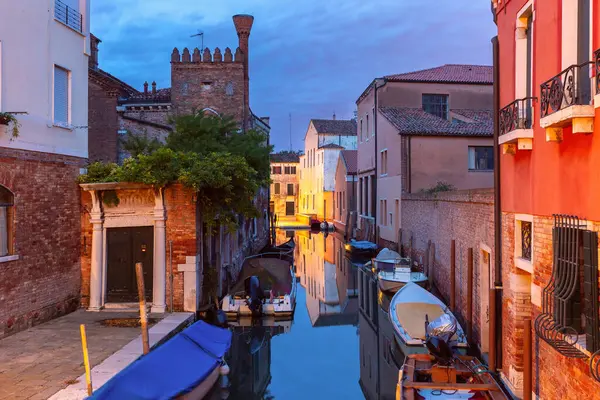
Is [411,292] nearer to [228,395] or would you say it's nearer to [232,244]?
[228,395]

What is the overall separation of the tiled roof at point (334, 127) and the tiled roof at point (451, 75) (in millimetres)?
20763

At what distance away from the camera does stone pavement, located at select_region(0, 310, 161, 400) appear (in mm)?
6734

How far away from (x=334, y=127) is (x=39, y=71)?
130 ft

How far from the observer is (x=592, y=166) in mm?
4664

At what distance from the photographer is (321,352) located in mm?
12156

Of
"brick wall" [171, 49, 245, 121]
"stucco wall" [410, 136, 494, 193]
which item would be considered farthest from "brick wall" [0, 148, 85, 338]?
"stucco wall" [410, 136, 494, 193]

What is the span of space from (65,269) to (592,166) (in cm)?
941

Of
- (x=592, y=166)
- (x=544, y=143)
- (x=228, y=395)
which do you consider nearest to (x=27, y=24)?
(x=228, y=395)

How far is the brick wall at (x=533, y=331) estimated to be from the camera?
509cm

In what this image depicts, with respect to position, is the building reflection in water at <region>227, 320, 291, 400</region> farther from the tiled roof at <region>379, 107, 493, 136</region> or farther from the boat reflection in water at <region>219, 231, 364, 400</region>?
the tiled roof at <region>379, 107, 493, 136</region>

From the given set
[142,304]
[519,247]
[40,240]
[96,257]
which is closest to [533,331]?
[519,247]

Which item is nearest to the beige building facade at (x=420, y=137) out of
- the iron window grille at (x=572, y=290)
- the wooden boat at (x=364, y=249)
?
the wooden boat at (x=364, y=249)

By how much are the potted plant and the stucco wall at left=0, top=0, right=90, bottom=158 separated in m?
0.15

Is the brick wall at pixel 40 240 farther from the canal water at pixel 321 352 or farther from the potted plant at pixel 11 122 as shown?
the canal water at pixel 321 352
